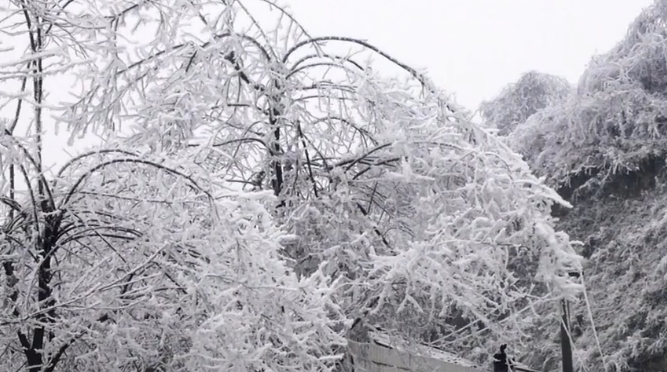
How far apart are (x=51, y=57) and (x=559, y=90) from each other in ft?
40.2

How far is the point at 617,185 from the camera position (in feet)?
35.3

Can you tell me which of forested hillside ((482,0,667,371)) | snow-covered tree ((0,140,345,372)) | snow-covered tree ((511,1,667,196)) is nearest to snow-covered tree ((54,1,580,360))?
snow-covered tree ((0,140,345,372))

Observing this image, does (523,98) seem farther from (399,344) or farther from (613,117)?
(399,344)

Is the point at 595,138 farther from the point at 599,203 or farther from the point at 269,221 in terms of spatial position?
the point at 269,221

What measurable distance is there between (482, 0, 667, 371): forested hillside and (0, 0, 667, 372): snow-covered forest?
4074mm

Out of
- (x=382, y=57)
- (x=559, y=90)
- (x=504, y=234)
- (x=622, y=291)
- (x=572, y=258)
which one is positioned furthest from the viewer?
(x=559, y=90)

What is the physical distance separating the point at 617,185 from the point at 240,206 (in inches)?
333

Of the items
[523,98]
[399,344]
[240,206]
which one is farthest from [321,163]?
[523,98]

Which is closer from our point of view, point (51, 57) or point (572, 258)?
point (51, 57)

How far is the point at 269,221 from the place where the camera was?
3.34 m

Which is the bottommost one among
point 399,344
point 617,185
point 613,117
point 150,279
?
point 399,344

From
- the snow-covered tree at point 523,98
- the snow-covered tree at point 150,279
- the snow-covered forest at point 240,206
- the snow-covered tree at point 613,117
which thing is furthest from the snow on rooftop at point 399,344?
the snow-covered tree at point 523,98

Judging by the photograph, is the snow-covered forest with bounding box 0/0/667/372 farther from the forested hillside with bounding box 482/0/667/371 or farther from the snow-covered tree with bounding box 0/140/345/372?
the forested hillside with bounding box 482/0/667/371

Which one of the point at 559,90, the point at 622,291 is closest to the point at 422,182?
the point at 622,291
